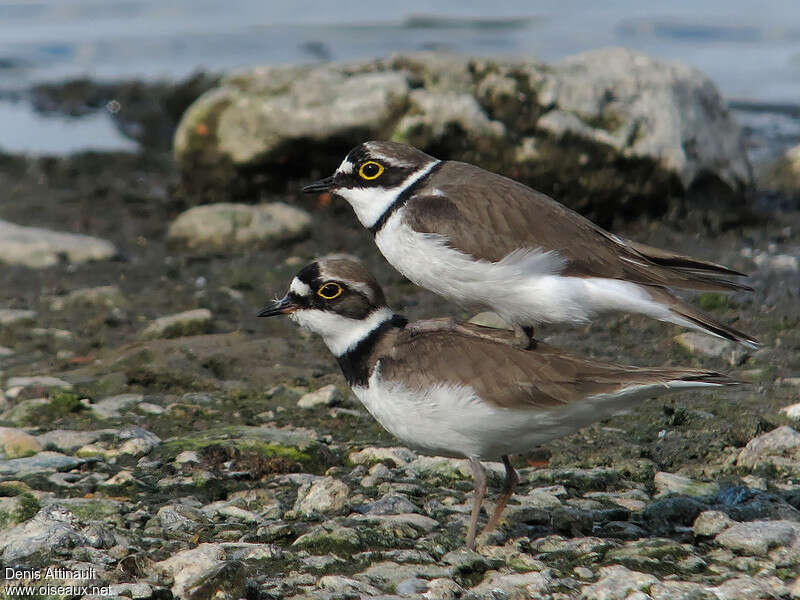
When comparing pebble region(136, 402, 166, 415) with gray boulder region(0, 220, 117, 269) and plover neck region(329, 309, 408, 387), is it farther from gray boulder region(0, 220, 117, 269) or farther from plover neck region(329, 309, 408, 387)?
gray boulder region(0, 220, 117, 269)

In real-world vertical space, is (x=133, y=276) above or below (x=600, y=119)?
below

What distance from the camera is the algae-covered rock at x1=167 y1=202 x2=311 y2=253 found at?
10.3 metres

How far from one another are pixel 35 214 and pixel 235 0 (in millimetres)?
15203

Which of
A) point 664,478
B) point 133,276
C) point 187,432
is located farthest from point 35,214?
point 664,478

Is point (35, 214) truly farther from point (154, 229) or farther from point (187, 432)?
point (187, 432)

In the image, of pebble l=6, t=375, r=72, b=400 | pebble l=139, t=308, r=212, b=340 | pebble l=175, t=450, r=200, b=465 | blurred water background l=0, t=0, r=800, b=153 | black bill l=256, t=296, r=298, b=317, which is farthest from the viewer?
blurred water background l=0, t=0, r=800, b=153

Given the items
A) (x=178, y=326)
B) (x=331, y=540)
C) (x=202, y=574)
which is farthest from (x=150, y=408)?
(x=202, y=574)

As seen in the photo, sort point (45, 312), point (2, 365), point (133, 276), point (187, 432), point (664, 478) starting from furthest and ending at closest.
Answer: point (133, 276) → point (45, 312) → point (2, 365) → point (187, 432) → point (664, 478)

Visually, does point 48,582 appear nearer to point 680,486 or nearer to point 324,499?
point 324,499

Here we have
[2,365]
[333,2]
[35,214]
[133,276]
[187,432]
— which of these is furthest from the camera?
[333,2]

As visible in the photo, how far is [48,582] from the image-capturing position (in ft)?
15.8

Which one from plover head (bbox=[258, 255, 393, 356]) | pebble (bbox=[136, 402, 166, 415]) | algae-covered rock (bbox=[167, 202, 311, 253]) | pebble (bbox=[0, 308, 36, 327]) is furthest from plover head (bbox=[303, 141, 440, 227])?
algae-covered rock (bbox=[167, 202, 311, 253])

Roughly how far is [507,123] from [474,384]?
547 cm

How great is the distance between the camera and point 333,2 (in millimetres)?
25328
